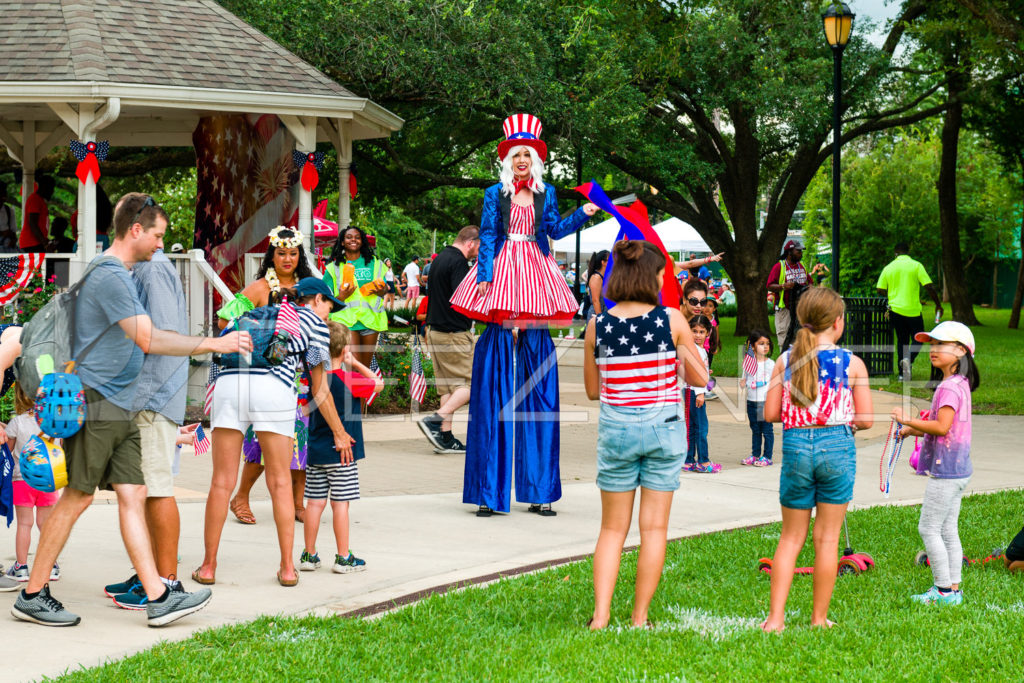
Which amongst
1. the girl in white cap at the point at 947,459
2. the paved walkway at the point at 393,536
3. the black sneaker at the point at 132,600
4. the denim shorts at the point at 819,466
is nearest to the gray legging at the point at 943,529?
the girl in white cap at the point at 947,459

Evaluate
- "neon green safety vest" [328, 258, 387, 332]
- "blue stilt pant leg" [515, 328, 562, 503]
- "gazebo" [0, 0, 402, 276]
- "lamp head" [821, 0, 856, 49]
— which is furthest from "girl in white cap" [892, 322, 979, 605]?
"lamp head" [821, 0, 856, 49]

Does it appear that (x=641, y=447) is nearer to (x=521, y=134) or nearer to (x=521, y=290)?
(x=521, y=290)

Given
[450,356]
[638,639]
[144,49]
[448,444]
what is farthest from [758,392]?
[144,49]

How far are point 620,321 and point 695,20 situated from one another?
55.3 ft

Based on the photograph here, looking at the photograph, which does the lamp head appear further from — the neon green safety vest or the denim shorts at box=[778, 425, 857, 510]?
the denim shorts at box=[778, 425, 857, 510]

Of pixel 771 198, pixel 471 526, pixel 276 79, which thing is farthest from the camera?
pixel 771 198

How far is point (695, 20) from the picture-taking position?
20.7 meters

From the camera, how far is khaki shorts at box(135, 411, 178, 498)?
5.39 meters

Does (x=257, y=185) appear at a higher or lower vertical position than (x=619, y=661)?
higher

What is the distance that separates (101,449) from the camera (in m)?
5.21

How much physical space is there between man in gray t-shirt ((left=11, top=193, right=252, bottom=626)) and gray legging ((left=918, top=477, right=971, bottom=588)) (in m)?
3.37

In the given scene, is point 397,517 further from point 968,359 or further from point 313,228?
point 313,228

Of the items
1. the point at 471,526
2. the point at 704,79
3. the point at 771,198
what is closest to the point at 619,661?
the point at 471,526

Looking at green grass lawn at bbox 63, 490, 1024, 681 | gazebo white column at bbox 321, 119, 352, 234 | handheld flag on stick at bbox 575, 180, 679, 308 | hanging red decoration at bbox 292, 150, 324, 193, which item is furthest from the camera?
gazebo white column at bbox 321, 119, 352, 234
